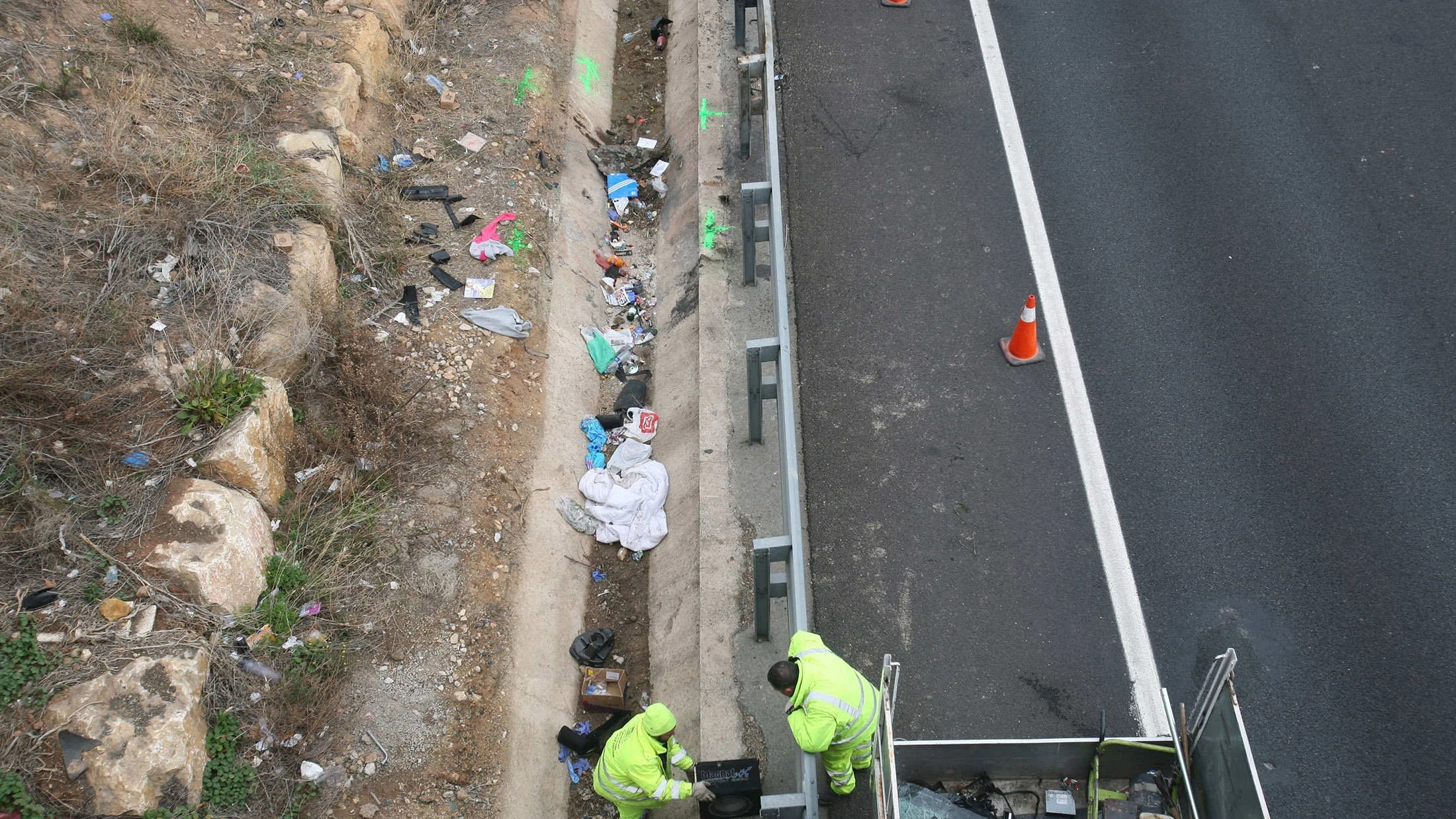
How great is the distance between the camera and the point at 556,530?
6.72 meters

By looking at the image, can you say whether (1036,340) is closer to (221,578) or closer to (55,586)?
(221,578)

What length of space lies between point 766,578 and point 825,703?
836 millimetres

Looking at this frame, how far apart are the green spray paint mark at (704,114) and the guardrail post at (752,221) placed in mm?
1827

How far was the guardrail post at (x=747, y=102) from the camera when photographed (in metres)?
7.77

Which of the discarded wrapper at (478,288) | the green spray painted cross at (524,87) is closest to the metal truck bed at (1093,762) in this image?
Result: the discarded wrapper at (478,288)

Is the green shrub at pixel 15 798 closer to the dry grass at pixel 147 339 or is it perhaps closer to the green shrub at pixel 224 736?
the dry grass at pixel 147 339

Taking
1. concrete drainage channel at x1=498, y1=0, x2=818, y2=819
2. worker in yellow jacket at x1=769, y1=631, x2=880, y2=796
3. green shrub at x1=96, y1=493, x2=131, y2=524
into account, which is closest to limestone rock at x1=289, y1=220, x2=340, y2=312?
concrete drainage channel at x1=498, y1=0, x2=818, y2=819

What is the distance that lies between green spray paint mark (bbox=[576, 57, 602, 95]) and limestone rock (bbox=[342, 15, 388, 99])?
5.98ft

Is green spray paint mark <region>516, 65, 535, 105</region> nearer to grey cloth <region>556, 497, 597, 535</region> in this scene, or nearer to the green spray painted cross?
the green spray painted cross

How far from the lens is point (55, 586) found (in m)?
4.96

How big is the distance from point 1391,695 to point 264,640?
612cm

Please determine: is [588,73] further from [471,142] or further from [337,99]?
[337,99]

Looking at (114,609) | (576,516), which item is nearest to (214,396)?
(114,609)

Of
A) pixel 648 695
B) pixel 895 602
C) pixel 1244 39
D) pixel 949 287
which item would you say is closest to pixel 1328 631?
pixel 895 602
